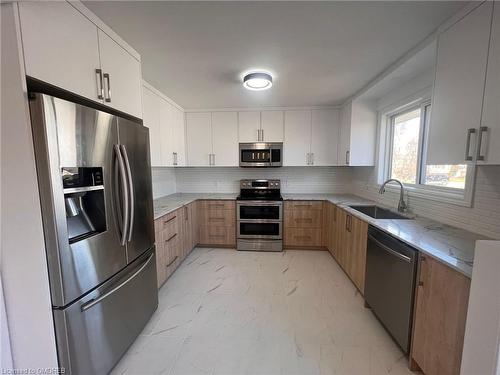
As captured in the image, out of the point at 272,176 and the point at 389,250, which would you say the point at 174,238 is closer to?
the point at 272,176

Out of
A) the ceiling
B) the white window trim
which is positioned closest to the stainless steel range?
the white window trim

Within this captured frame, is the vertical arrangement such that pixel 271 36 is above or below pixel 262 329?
above

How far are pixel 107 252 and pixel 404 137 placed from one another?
3.25 metres

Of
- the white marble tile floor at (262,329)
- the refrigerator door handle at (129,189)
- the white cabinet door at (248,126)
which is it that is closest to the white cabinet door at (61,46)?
the refrigerator door handle at (129,189)

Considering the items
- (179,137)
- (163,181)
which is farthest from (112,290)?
(179,137)

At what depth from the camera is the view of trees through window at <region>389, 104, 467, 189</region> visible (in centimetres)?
197

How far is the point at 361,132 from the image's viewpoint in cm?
314

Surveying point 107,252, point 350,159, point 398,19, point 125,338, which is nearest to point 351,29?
point 398,19

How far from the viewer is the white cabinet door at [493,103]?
112 centimetres

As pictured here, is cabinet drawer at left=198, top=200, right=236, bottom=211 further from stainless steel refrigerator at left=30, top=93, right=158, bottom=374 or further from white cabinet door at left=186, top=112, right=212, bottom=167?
stainless steel refrigerator at left=30, top=93, right=158, bottom=374

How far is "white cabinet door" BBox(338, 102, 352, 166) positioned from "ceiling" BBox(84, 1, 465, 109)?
780mm

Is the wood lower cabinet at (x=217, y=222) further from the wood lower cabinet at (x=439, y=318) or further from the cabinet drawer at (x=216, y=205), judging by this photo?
the wood lower cabinet at (x=439, y=318)

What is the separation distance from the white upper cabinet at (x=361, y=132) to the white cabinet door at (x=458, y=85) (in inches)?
63.1

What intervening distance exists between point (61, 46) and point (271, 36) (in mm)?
1285
